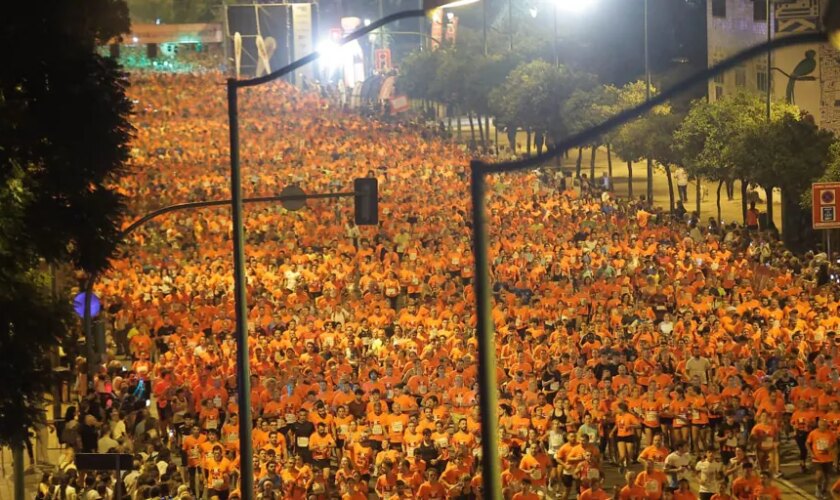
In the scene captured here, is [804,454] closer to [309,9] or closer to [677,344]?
[677,344]

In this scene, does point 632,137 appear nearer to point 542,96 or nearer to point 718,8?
point 542,96

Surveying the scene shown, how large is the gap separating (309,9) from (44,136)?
80678mm

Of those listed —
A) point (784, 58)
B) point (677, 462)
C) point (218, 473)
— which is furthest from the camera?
point (784, 58)

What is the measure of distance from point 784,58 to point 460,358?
31444 mm

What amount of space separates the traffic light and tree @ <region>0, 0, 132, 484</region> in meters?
3.42

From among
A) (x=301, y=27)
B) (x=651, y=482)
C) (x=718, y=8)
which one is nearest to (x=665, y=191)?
(x=718, y=8)

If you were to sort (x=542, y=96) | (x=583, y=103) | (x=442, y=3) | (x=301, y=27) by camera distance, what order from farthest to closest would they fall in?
(x=301, y=27), (x=542, y=96), (x=583, y=103), (x=442, y=3)

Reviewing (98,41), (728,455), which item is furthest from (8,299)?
(728,455)

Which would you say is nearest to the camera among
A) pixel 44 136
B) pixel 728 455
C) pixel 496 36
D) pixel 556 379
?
pixel 44 136

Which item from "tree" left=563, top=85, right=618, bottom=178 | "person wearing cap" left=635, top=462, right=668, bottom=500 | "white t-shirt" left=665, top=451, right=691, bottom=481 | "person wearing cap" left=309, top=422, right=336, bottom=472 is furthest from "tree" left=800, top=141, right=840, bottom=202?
"person wearing cap" left=635, top=462, right=668, bottom=500

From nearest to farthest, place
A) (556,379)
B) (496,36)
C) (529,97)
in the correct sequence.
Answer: (556,379)
(529,97)
(496,36)

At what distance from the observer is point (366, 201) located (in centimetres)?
1830

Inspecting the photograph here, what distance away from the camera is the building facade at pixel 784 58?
1767 inches

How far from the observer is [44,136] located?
14719 millimetres
